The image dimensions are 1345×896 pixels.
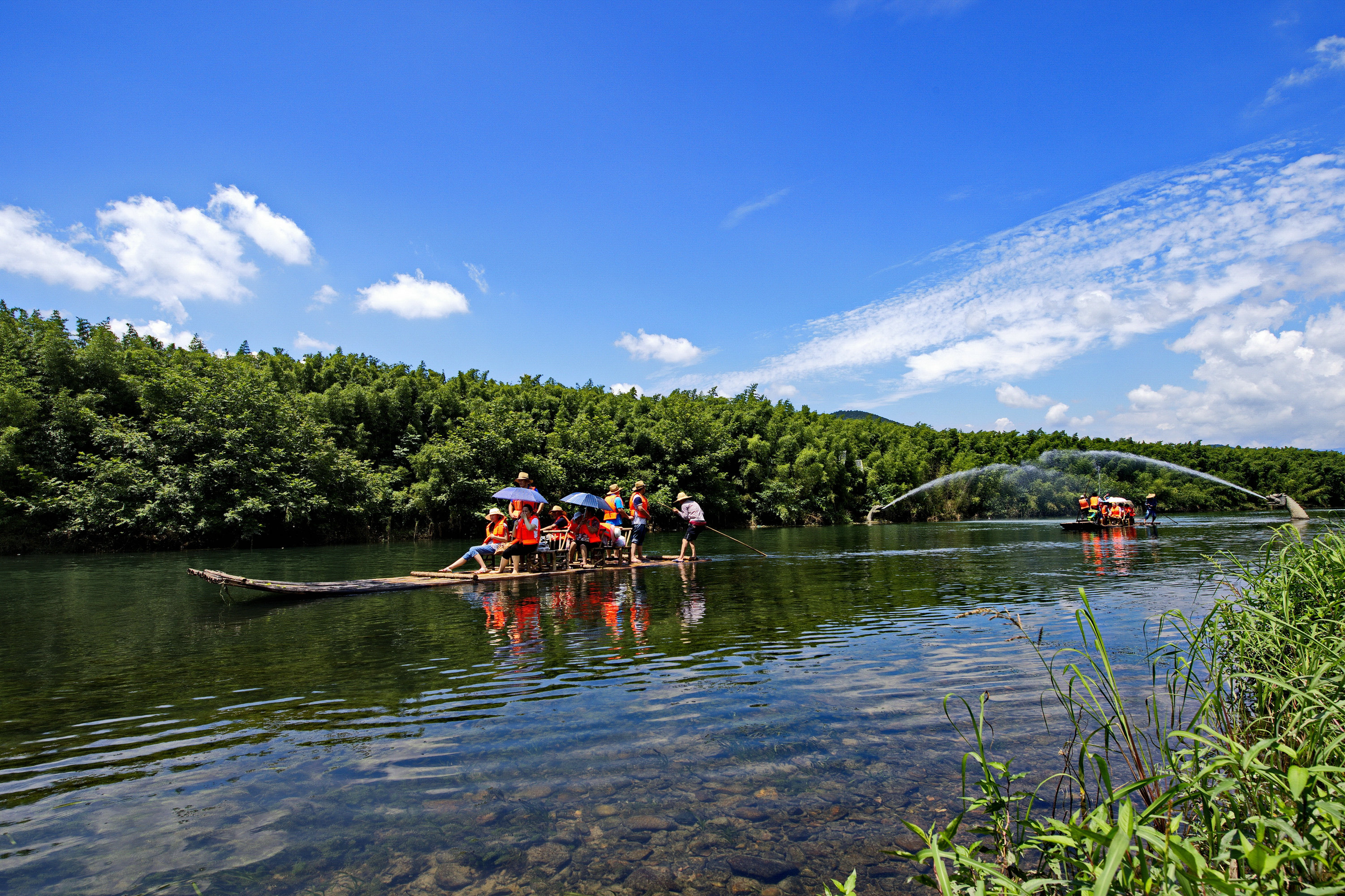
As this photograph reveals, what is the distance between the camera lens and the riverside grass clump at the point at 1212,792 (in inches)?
88.5

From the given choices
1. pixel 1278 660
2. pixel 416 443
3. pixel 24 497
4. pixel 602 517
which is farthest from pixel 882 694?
pixel 416 443

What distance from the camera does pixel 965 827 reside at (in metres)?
4.25

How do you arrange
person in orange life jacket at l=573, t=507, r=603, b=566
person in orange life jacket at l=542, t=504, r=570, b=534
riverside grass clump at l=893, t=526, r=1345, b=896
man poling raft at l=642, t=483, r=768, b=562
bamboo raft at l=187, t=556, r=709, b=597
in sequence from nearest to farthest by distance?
riverside grass clump at l=893, t=526, r=1345, b=896 < bamboo raft at l=187, t=556, r=709, b=597 < person in orange life jacket at l=542, t=504, r=570, b=534 < person in orange life jacket at l=573, t=507, r=603, b=566 < man poling raft at l=642, t=483, r=768, b=562

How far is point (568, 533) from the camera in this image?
20.0 metres

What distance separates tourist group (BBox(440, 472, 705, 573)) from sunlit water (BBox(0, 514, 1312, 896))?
4667 millimetres

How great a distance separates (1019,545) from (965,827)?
86.2 feet

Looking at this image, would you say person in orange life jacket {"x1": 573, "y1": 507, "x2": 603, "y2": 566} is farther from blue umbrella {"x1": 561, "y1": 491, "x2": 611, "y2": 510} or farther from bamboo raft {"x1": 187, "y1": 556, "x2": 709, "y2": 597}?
bamboo raft {"x1": 187, "y1": 556, "x2": 709, "y2": 597}

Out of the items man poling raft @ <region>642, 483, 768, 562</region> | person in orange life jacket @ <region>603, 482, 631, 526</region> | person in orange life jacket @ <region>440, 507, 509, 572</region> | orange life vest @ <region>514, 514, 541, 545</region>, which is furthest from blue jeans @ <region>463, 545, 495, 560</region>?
man poling raft @ <region>642, 483, 768, 562</region>

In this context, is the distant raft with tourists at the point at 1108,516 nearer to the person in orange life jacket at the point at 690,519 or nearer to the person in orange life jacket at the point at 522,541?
the person in orange life jacket at the point at 690,519

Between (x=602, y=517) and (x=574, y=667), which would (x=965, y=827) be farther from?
(x=602, y=517)

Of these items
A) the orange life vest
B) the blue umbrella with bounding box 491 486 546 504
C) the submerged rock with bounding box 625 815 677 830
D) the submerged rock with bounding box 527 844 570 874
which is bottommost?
the submerged rock with bounding box 527 844 570 874

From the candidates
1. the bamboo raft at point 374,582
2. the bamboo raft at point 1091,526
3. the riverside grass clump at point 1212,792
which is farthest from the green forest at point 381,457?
the riverside grass clump at point 1212,792

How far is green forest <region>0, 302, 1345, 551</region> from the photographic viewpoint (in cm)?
3462

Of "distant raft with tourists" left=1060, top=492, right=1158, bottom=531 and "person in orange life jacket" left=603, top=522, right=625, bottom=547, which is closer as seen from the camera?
"person in orange life jacket" left=603, top=522, right=625, bottom=547
